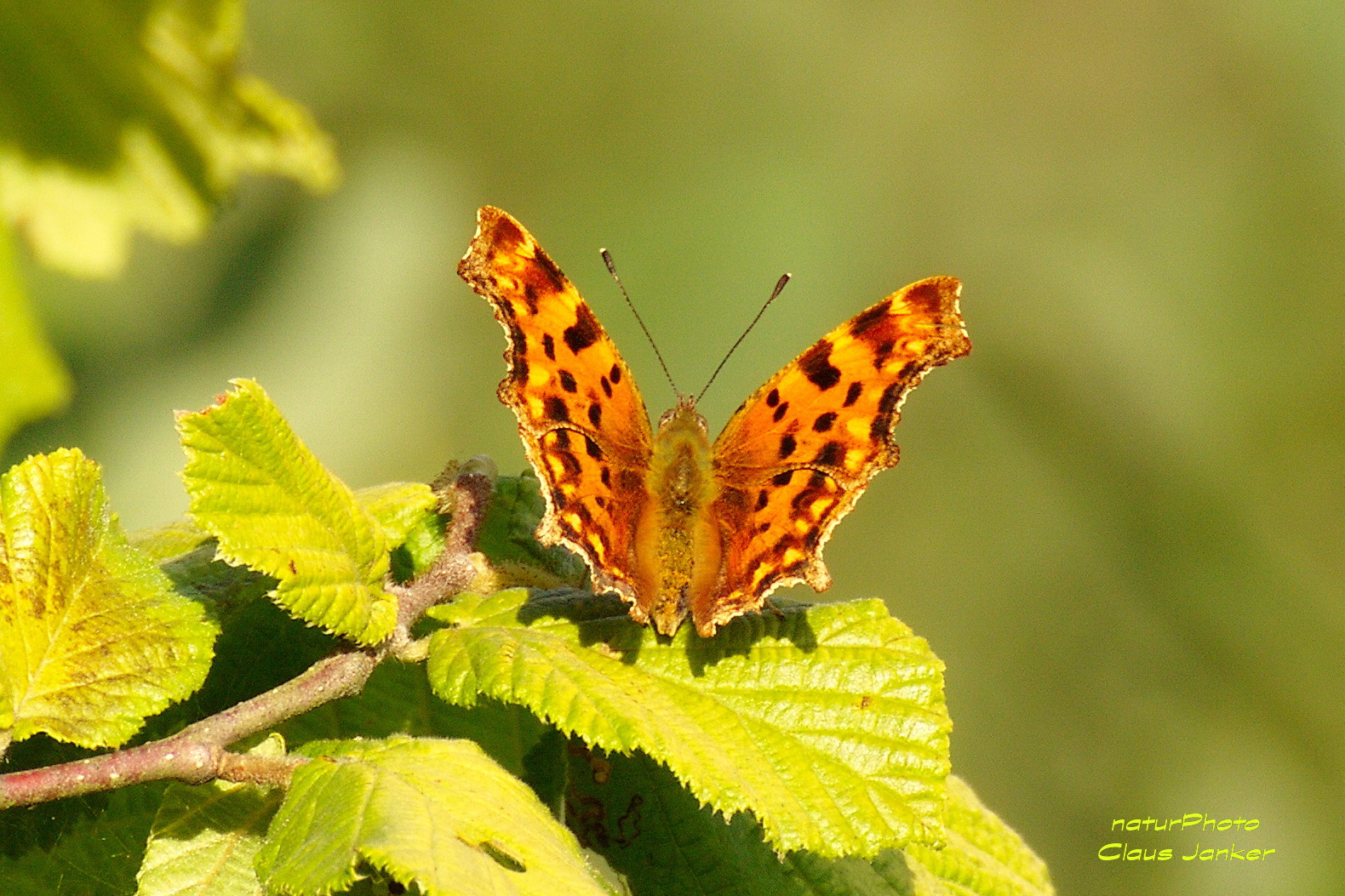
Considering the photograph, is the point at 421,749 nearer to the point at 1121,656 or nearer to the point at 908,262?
the point at 908,262

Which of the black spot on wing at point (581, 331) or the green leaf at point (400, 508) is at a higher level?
the black spot on wing at point (581, 331)

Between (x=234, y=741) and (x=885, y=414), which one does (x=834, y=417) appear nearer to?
(x=885, y=414)

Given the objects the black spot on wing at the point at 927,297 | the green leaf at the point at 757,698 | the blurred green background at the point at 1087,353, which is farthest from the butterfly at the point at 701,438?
the blurred green background at the point at 1087,353

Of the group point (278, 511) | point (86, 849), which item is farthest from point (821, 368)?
point (86, 849)

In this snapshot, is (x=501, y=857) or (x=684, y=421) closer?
(x=501, y=857)

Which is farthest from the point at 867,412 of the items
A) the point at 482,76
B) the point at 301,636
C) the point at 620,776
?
the point at 482,76

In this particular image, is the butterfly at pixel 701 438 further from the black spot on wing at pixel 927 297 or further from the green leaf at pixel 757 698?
the green leaf at pixel 757 698

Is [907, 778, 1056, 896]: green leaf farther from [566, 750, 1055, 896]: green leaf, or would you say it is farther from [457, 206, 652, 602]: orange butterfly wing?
[457, 206, 652, 602]: orange butterfly wing
